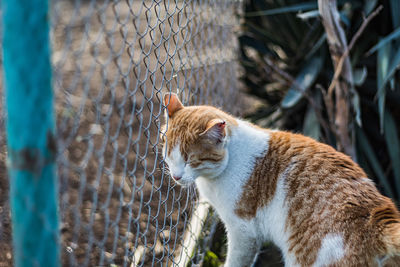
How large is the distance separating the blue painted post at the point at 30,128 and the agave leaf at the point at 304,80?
2.57 metres

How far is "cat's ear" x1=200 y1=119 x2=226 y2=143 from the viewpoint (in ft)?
6.42

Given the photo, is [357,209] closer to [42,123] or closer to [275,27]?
[42,123]

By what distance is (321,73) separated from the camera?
3713 mm

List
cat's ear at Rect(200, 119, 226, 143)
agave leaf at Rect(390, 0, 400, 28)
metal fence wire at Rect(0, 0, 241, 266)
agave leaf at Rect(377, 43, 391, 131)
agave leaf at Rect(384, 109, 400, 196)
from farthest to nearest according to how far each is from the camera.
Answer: agave leaf at Rect(390, 0, 400, 28)
agave leaf at Rect(384, 109, 400, 196)
agave leaf at Rect(377, 43, 391, 131)
cat's ear at Rect(200, 119, 226, 143)
metal fence wire at Rect(0, 0, 241, 266)

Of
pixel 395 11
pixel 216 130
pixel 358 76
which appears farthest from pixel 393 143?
pixel 216 130

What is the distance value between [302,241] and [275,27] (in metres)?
2.47

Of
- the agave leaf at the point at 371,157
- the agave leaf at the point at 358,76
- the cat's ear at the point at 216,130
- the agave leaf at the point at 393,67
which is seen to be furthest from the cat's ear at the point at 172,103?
the agave leaf at the point at 371,157

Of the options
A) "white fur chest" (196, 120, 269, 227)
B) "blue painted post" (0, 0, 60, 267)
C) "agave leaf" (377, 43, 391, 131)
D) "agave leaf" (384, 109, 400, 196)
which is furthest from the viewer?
"agave leaf" (384, 109, 400, 196)

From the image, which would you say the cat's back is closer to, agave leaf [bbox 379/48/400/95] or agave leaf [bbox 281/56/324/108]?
agave leaf [bbox 379/48/400/95]

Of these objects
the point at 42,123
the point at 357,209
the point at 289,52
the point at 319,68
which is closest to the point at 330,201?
the point at 357,209

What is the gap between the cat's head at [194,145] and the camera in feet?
6.59

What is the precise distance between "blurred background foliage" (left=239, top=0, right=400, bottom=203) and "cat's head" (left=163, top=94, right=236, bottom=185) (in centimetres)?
117

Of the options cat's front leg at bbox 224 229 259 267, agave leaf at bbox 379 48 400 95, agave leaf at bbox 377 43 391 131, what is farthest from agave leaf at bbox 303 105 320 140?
cat's front leg at bbox 224 229 259 267

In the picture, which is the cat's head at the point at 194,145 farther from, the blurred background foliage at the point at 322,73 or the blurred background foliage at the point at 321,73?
the blurred background foliage at the point at 321,73
